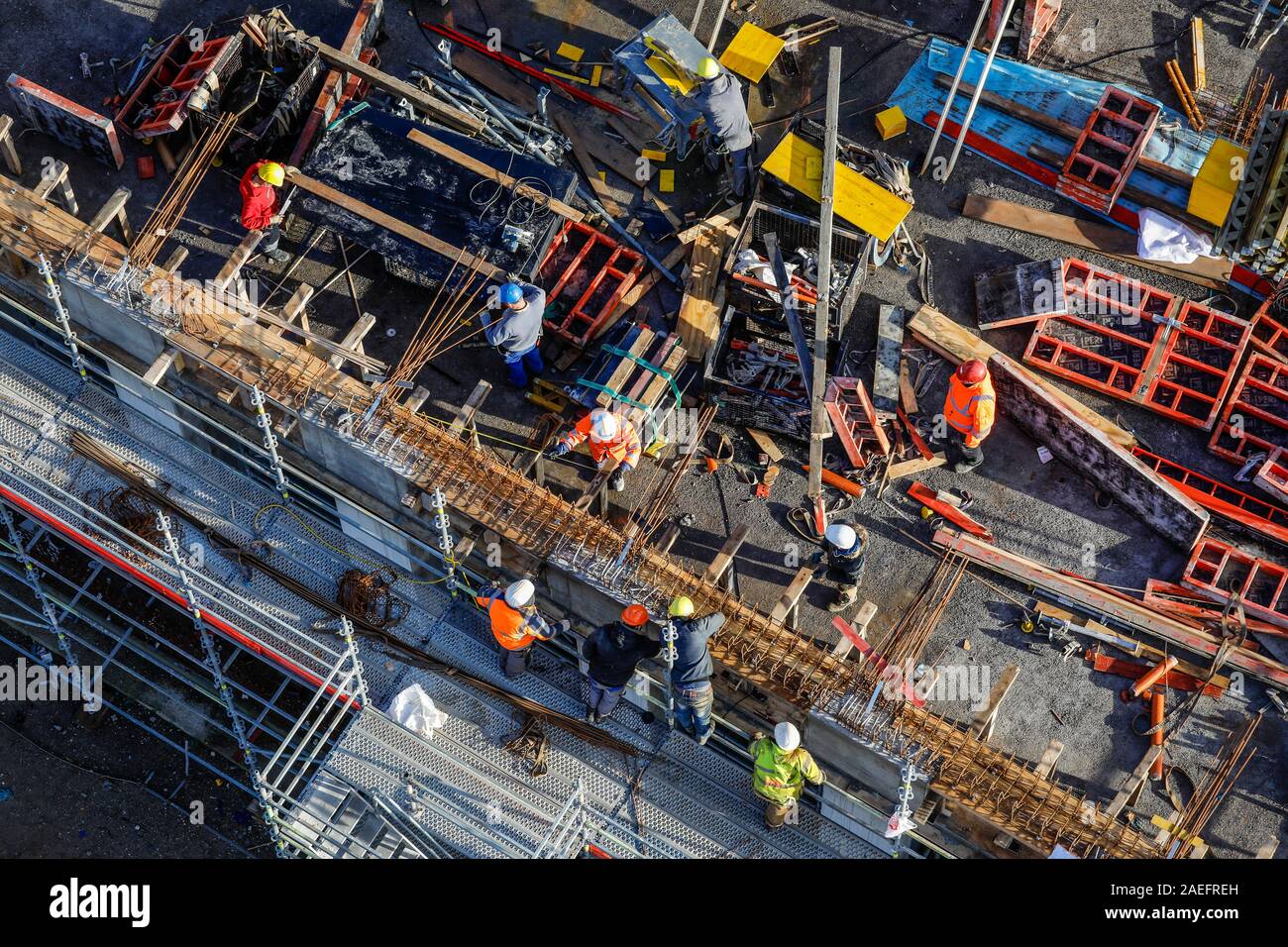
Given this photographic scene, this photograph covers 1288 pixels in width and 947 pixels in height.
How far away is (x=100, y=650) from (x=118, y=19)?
9.05m

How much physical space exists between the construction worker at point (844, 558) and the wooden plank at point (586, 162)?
5.41 metres

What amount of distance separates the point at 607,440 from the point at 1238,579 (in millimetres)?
8075

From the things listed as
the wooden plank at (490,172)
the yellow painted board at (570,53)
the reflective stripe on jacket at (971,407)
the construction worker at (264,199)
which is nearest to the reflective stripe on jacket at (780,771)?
the reflective stripe on jacket at (971,407)

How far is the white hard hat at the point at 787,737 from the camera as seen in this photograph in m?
24.1

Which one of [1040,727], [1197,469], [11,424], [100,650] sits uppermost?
[1197,469]

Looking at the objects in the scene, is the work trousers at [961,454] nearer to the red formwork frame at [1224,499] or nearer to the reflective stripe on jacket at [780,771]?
the red formwork frame at [1224,499]

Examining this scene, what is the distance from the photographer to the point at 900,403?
28.3 metres

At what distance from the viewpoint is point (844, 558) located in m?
26.7

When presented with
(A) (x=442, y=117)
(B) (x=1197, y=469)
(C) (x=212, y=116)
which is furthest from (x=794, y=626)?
(C) (x=212, y=116)

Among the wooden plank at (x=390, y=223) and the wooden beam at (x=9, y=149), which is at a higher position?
the wooden plank at (x=390, y=223)

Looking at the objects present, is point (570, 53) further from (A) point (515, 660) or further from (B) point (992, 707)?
(B) point (992, 707)

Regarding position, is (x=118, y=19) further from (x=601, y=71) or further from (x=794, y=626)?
(x=794, y=626)

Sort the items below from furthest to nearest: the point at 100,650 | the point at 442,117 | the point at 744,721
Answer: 1. the point at 442,117
2. the point at 100,650
3. the point at 744,721

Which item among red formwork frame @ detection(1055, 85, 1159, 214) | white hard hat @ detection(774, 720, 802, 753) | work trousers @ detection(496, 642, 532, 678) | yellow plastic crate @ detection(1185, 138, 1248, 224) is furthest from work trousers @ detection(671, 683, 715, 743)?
yellow plastic crate @ detection(1185, 138, 1248, 224)
